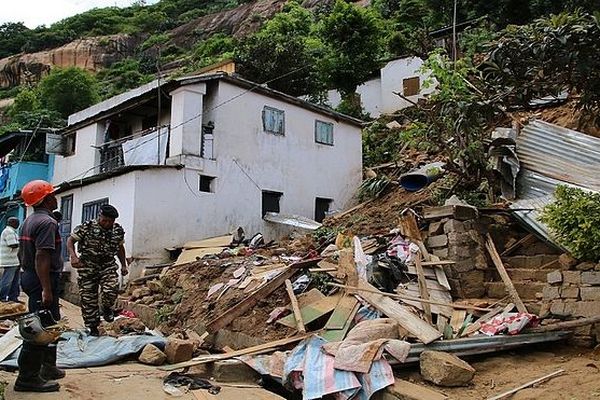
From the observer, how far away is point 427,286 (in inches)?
316

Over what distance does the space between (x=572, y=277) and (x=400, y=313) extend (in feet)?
7.52

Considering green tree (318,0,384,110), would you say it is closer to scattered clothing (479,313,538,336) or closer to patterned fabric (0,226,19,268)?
patterned fabric (0,226,19,268)

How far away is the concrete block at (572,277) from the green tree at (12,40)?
70.3 m

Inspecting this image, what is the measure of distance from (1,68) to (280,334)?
64.6 m

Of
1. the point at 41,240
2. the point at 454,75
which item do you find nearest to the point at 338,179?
the point at 454,75

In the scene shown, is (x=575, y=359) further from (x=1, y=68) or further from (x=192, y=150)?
(x=1, y=68)

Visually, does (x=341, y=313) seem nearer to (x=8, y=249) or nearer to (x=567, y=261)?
(x=567, y=261)

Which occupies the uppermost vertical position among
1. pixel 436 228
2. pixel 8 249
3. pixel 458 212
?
pixel 458 212

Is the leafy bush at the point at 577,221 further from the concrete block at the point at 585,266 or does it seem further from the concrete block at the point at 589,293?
the concrete block at the point at 589,293

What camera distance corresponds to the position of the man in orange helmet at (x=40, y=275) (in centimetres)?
467

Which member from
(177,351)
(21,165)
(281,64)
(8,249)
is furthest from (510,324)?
(281,64)

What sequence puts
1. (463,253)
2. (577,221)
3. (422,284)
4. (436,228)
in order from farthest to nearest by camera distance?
(436,228) < (463,253) < (422,284) < (577,221)

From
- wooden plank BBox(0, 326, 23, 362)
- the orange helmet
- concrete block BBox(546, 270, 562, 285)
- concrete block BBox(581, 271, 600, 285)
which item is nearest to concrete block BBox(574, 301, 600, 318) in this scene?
concrete block BBox(581, 271, 600, 285)

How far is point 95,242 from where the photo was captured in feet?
22.5
